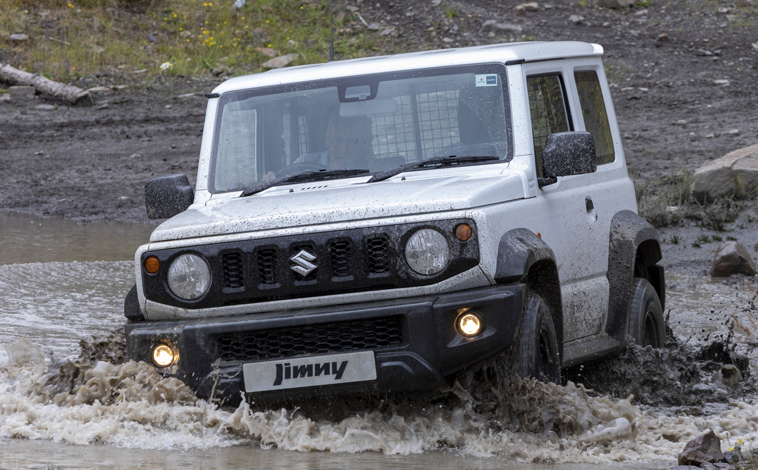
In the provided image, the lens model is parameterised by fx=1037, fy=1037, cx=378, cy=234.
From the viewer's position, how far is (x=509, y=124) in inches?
196

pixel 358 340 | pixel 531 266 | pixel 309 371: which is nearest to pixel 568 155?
pixel 531 266

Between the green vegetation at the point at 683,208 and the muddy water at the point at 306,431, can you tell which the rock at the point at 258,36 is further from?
the muddy water at the point at 306,431

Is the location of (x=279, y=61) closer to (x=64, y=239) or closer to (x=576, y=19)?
Result: (x=576, y=19)

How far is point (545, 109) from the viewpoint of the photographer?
17.4ft

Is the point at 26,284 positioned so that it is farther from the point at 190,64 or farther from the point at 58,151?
the point at 190,64

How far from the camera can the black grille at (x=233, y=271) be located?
13.9 feet

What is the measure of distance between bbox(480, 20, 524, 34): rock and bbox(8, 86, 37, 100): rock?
27.0 ft

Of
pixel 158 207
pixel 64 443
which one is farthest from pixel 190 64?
pixel 64 443

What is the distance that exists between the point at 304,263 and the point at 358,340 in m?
0.38

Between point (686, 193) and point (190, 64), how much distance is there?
34.6 ft

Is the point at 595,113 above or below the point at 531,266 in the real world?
above

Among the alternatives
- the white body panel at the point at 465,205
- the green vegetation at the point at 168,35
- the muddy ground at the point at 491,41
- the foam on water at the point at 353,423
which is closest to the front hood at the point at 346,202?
the white body panel at the point at 465,205

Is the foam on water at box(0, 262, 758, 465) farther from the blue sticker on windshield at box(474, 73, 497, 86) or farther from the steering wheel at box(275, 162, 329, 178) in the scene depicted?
the blue sticker on windshield at box(474, 73, 497, 86)

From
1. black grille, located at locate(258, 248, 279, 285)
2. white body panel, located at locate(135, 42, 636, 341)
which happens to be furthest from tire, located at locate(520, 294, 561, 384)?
black grille, located at locate(258, 248, 279, 285)
